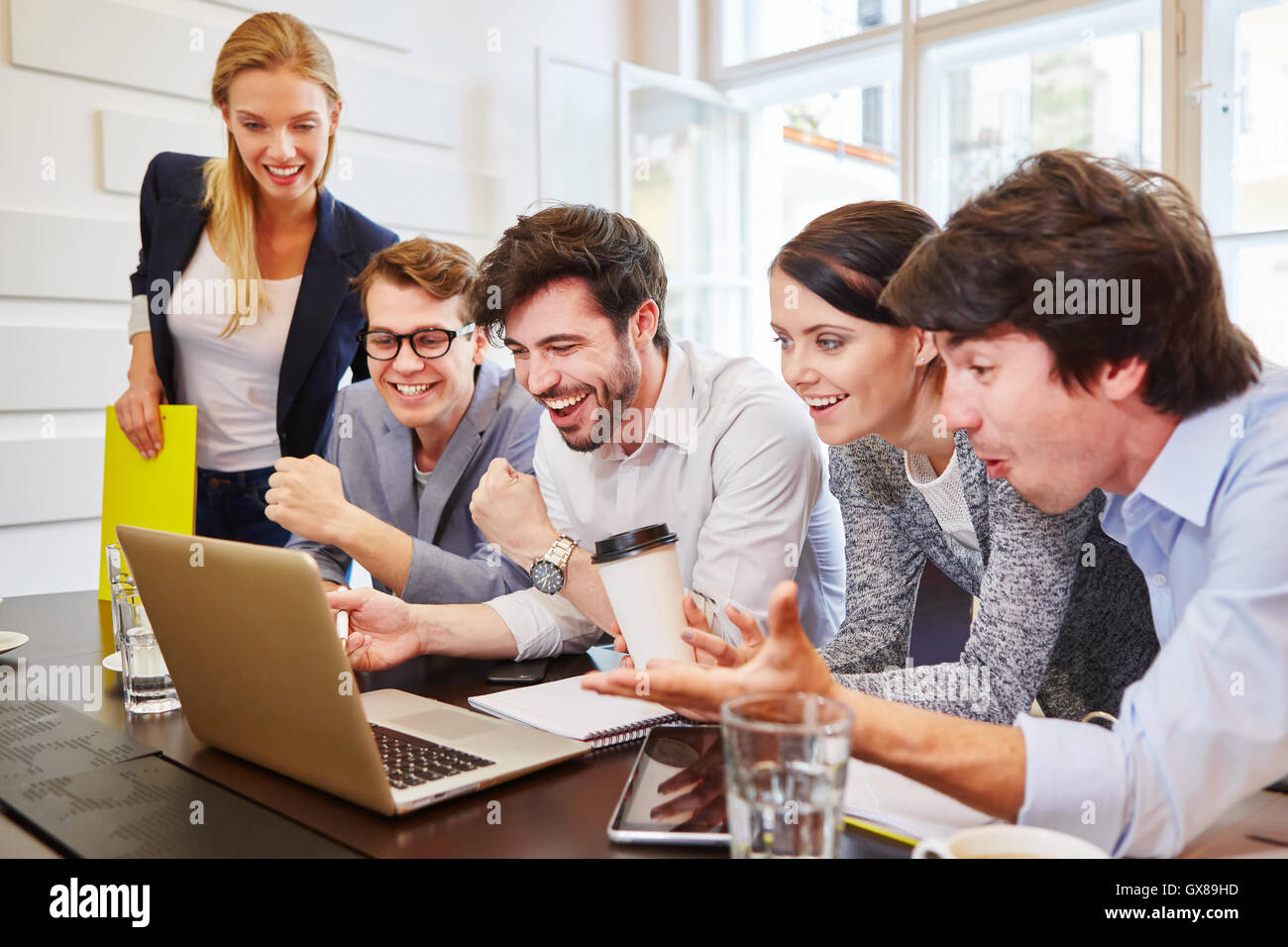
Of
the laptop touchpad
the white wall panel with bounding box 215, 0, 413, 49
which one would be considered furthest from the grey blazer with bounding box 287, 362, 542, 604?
the white wall panel with bounding box 215, 0, 413, 49

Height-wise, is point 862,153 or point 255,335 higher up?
point 862,153

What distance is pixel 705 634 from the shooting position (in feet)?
3.45

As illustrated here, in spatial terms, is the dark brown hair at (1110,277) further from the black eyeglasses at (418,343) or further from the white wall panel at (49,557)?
the white wall panel at (49,557)

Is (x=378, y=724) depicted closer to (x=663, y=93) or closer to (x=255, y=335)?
(x=255, y=335)

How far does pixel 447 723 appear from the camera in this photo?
109 centimetres

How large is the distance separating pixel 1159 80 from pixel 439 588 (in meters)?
3.32

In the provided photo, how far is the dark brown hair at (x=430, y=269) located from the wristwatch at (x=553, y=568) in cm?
62

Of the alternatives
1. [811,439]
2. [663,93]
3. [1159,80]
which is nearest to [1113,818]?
[811,439]

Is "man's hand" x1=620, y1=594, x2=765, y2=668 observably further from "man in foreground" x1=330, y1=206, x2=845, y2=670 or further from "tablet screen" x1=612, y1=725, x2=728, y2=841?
"man in foreground" x1=330, y1=206, x2=845, y2=670

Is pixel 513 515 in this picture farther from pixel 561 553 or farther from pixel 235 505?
pixel 235 505

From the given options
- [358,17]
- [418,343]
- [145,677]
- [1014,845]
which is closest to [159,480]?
[418,343]

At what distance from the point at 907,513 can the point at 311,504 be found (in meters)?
0.96

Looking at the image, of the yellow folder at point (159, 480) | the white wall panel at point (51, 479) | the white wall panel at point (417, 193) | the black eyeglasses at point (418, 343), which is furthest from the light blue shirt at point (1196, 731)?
the white wall panel at point (417, 193)
